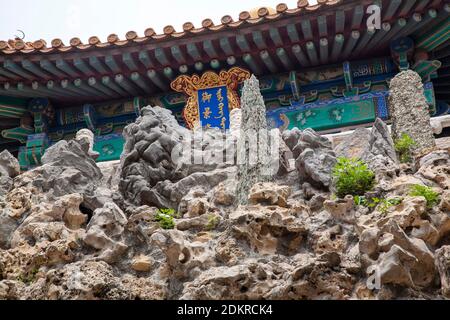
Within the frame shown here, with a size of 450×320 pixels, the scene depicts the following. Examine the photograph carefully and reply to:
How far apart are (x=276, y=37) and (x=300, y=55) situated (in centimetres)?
71

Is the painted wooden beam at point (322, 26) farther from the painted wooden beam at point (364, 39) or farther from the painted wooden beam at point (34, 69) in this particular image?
the painted wooden beam at point (34, 69)

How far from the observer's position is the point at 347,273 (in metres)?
5.54

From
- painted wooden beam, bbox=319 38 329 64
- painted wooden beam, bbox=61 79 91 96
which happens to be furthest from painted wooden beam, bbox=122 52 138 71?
painted wooden beam, bbox=319 38 329 64

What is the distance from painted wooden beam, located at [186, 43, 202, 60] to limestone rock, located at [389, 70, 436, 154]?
3.86 meters

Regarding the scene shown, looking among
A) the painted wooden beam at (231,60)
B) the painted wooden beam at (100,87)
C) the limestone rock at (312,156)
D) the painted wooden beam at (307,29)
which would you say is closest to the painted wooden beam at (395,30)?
the painted wooden beam at (307,29)

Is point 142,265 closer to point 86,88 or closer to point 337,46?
point 337,46

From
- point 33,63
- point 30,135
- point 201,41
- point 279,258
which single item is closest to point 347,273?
point 279,258

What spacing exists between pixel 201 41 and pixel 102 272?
6.23 metres

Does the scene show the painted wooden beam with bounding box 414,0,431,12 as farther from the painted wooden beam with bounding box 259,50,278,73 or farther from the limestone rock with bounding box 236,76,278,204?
the limestone rock with bounding box 236,76,278,204

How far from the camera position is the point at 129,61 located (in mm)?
11617

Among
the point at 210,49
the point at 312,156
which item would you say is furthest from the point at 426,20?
the point at 312,156

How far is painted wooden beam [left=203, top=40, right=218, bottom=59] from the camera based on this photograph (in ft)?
37.2

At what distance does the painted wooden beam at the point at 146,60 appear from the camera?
37.6 feet
